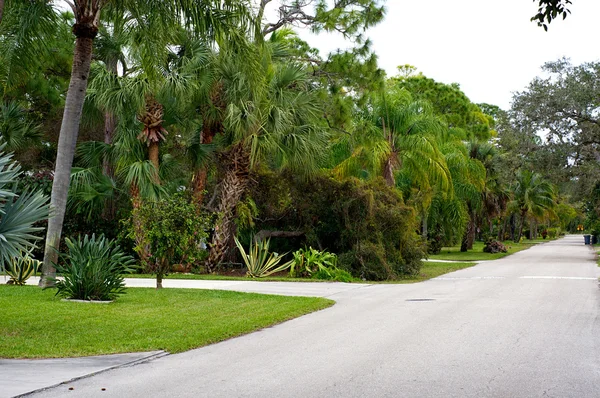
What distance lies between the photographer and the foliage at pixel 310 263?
22000 millimetres

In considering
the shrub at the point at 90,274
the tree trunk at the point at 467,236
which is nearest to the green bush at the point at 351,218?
the shrub at the point at 90,274

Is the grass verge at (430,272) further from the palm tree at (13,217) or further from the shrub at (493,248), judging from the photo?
the shrub at (493,248)

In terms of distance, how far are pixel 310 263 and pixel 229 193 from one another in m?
3.60

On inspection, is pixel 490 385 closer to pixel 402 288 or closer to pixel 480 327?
pixel 480 327

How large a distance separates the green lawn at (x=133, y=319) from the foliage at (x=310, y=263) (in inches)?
251

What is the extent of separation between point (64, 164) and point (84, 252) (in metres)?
2.58

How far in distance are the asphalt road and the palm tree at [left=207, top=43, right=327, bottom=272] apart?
881 centimetres

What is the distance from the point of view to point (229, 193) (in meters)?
22.8

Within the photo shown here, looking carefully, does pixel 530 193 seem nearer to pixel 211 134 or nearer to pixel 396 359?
pixel 211 134

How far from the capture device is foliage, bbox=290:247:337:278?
22.0 m

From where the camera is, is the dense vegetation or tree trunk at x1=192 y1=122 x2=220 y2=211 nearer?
the dense vegetation

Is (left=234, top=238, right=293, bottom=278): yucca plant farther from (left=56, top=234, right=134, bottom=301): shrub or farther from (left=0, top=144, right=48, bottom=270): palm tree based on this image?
(left=0, top=144, right=48, bottom=270): palm tree

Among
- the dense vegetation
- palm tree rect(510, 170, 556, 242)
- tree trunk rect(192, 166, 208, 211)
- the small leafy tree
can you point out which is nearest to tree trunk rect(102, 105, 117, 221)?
the dense vegetation

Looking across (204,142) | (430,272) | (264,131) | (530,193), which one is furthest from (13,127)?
(530,193)
